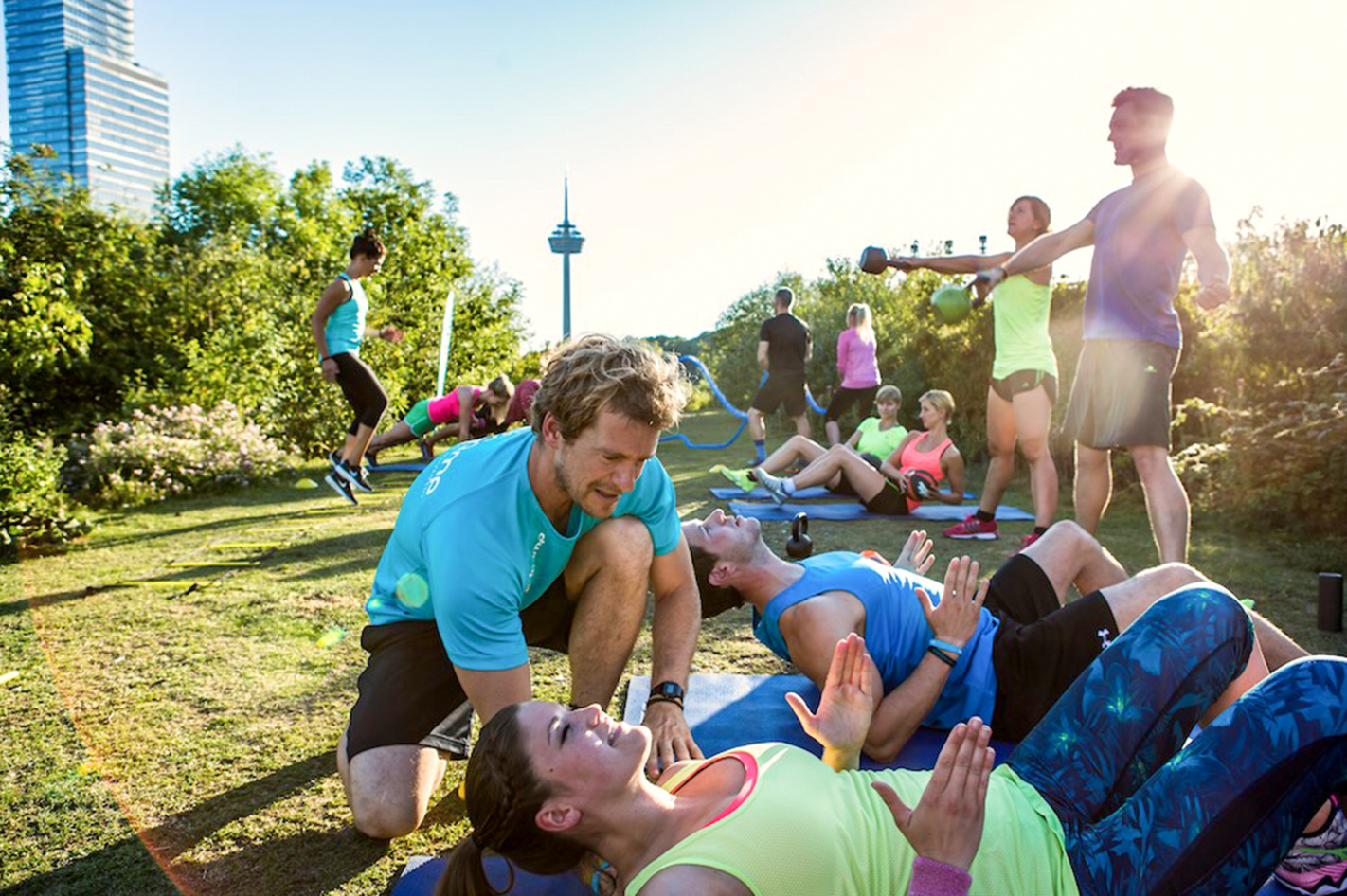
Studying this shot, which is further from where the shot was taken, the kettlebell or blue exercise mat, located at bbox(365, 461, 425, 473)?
blue exercise mat, located at bbox(365, 461, 425, 473)

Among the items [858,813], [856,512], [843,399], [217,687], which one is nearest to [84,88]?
[843,399]

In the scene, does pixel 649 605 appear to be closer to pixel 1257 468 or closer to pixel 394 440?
pixel 1257 468

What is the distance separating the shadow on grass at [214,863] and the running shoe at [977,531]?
4.13m

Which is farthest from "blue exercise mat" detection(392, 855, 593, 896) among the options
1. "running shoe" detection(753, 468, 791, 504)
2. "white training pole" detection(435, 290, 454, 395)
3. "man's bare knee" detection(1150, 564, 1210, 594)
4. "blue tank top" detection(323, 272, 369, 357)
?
"white training pole" detection(435, 290, 454, 395)

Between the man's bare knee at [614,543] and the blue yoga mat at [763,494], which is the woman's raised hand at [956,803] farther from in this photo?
the blue yoga mat at [763,494]

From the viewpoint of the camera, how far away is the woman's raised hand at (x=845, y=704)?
5.49 feet

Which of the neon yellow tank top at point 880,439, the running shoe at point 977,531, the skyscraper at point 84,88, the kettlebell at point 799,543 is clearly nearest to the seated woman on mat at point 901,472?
the neon yellow tank top at point 880,439

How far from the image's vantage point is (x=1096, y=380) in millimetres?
3627

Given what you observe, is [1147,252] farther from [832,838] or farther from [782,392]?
[782,392]

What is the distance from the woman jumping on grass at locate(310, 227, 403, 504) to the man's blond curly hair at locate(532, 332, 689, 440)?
16.0 ft

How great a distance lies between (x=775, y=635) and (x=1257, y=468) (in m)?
4.63

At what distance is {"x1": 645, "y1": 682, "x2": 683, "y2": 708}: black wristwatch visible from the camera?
7.21 ft

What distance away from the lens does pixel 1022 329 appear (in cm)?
486

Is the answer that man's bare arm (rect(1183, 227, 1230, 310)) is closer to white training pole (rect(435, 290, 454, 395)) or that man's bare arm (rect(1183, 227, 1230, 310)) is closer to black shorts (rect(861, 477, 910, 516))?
black shorts (rect(861, 477, 910, 516))
